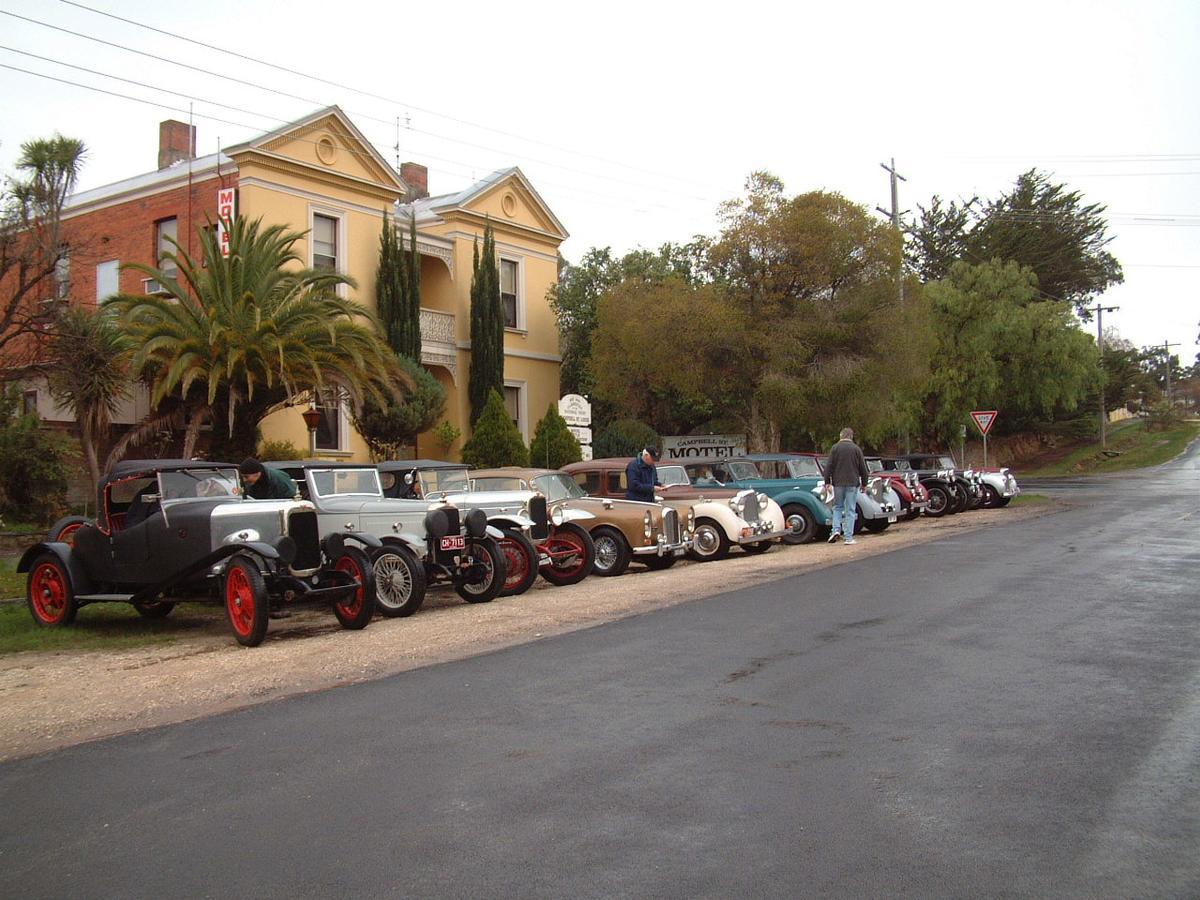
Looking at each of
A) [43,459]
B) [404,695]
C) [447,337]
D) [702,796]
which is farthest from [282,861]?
[447,337]

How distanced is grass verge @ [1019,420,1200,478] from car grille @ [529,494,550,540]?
4058 centimetres

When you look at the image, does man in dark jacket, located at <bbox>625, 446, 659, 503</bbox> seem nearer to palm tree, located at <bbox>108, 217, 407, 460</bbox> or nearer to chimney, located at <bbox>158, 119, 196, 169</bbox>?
palm tree, located at <bbox>108, 217, 407, 460</bbox>

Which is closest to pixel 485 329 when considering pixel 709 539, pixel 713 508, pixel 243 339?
pixel 243 339

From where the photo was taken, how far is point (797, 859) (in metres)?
4.14

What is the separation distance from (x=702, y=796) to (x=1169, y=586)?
8.50m

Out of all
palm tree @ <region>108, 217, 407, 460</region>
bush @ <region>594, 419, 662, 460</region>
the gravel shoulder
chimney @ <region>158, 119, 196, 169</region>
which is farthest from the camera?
bush @ <region>594, 419, 662, 460</region>

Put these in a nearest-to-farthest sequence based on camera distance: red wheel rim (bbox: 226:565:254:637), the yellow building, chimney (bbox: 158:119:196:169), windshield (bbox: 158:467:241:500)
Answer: red wheel rim (bbox: 226:565:254:637)
windshield (bbox: 158:467:241:500)
the yellow building
chimney (bbox: 158:119:196:169)

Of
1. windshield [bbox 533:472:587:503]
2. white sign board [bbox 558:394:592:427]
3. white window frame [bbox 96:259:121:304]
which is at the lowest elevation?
windshield [bbox 533:472:587:503]

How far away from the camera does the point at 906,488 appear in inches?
915

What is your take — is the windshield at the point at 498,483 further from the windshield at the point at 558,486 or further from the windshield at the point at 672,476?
the windshield at the point at 672,476

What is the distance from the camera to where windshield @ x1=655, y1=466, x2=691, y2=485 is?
747 inches

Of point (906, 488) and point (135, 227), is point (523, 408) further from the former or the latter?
point (906, 488)

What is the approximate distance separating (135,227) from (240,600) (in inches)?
788

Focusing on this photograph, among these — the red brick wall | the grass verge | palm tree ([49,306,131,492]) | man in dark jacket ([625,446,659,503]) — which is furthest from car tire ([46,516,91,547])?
the grass verge
